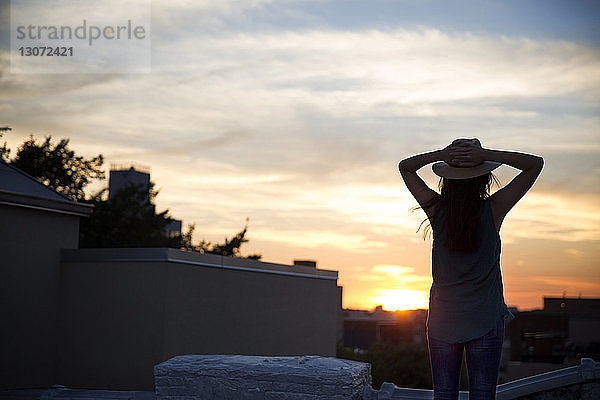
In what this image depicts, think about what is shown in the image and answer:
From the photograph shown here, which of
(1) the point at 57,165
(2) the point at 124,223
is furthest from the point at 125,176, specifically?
(2) the point at 124,223

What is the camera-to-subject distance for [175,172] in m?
33.0

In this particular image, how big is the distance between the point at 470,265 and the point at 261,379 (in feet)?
7.64

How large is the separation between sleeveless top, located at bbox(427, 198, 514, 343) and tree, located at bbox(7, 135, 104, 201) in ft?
99.8

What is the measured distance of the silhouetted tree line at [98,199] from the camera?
95.0 ft

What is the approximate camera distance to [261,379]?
5109 millimetres

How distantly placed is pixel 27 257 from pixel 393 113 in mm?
11154

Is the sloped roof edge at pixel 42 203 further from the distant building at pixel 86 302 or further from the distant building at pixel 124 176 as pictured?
the distant building at pixel 124 176

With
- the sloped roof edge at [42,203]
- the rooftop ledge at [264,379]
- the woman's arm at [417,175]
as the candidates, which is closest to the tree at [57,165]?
the sloped roof edge at [42,203]

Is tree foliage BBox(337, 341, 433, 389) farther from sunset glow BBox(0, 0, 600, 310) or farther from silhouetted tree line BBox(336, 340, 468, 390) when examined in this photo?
sunset glow BBox(0, 0, 600, 310)

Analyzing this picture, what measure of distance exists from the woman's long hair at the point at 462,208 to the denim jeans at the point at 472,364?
1.23 ft

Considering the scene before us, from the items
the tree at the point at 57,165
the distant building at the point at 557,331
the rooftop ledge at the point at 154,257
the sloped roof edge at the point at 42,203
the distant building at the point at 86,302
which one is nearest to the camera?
the sloped roof edge at the point at 42,203

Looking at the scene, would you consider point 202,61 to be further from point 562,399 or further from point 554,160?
point 562,399

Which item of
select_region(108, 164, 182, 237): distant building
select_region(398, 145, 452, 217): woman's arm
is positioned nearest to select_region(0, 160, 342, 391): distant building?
select_region(398, 145, 452, 217): woman's arm

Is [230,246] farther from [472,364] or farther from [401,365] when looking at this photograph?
[472,364]
